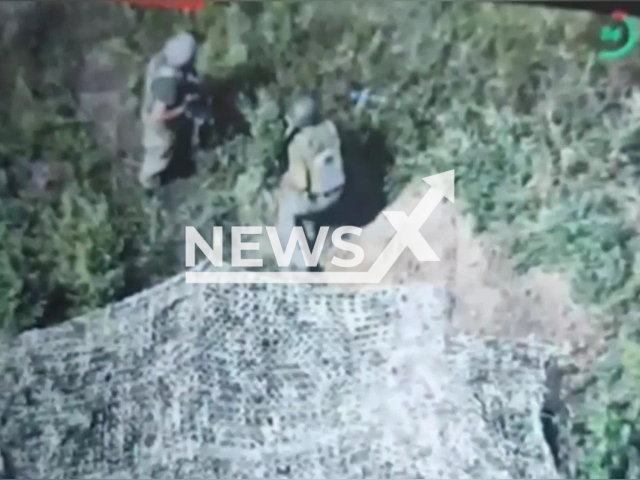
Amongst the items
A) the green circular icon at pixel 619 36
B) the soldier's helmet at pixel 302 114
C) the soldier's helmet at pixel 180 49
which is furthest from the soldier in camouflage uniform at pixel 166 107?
the green circular icon at pixel 619 36

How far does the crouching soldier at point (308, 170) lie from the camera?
1.45m

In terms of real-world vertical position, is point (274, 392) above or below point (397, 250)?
below

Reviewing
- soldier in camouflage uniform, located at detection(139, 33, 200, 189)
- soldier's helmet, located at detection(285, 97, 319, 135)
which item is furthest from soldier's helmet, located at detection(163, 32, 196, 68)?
soldier's helmet, located at detection(285, 97, 319, 135)

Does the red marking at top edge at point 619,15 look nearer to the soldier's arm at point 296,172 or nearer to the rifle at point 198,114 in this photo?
the soldier's arm at point 296,172

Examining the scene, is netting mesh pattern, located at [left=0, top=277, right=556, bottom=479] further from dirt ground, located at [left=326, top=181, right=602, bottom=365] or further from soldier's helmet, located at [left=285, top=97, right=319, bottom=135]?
soldier's helmet, located at [left=285, top=97, right=319, bottom=135]

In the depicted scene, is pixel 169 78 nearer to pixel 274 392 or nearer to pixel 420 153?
pixel 420 153

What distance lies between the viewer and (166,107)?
1453mm

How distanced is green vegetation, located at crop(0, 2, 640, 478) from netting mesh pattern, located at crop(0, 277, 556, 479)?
9 centimetres

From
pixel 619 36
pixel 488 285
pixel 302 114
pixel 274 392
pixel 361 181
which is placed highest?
pixel 619 36

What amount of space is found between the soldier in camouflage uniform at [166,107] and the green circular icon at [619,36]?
667 millimetres

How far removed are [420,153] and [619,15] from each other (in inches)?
15.2

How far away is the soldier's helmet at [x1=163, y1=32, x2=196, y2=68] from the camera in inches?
56.8

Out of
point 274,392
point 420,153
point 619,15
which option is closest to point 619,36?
point 619,15

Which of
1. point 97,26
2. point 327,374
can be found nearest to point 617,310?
point 327,374
